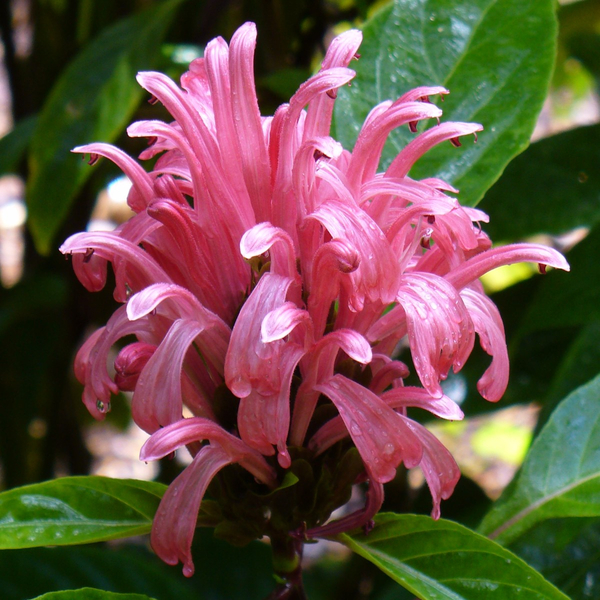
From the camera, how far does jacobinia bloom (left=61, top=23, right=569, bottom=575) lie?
55 cm

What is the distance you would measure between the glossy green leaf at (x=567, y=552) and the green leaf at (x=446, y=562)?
34 cm

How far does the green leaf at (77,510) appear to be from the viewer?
24.6 inches

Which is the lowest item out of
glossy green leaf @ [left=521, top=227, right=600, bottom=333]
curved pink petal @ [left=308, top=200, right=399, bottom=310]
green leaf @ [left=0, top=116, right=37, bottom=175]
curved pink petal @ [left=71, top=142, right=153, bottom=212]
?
glossy green leaf @ [left=521, top=227, right=600, bottom=333]

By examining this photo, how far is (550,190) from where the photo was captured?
1.18 metres

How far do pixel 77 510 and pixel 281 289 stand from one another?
0.29 m

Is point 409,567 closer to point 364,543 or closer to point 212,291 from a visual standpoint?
point 364,543

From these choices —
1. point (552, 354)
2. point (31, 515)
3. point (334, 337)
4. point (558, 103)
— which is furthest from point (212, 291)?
point (558, 103)

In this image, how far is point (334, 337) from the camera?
0.58 meters

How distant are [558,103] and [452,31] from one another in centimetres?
259

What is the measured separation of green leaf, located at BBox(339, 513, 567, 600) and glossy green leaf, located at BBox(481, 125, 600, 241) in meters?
0.63

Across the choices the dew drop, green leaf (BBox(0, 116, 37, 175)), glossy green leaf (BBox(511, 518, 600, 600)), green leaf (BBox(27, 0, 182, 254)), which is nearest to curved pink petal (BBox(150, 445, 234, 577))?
the dew drop

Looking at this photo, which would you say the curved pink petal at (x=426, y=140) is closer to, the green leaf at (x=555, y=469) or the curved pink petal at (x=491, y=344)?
the curved pink petal at (x=491, y=344)

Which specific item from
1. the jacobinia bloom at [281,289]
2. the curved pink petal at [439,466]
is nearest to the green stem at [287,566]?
the jacobinia bloom at [281,289]

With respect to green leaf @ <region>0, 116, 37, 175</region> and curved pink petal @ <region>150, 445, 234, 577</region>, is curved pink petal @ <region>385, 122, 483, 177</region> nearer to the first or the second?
curved pink petal @ <region>150, 445, 234, 577</region>
